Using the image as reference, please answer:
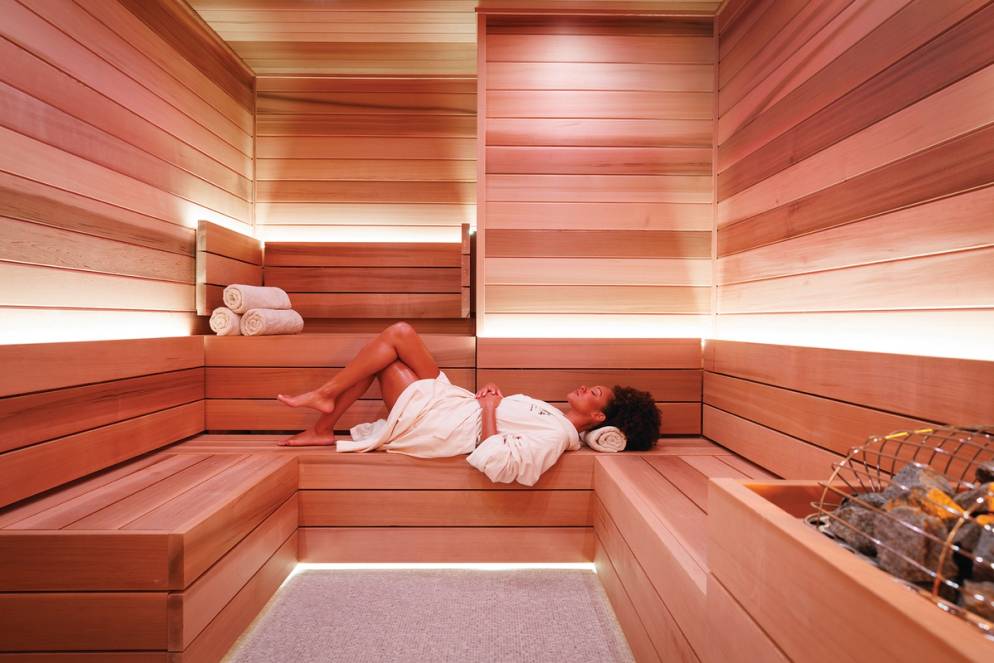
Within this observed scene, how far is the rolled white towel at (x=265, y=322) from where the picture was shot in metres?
2.77

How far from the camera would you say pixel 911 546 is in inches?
27.4

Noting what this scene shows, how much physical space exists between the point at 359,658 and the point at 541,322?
1817mm

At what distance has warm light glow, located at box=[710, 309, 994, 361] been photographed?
49.9 inches

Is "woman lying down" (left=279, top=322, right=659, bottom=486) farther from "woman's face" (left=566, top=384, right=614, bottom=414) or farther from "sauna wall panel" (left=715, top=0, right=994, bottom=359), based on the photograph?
"sauna wall panel" (left=715, top=0, right=994, bottom=359)

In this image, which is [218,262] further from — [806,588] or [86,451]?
[806,588]

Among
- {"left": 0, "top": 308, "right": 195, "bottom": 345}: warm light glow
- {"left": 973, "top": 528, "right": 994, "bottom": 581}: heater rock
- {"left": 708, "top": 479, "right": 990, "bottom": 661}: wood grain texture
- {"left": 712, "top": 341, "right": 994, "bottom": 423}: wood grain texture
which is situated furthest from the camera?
{"left": 0, "top": 308, "right": 195, "bottom": 345}: warm light glow

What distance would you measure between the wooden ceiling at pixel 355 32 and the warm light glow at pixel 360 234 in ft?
3.57

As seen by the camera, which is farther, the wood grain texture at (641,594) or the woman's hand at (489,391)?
the woman's hand at (489,391)

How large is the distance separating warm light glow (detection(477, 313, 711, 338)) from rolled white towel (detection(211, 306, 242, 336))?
4.34 ft

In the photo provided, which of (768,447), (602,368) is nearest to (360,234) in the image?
(602,368)

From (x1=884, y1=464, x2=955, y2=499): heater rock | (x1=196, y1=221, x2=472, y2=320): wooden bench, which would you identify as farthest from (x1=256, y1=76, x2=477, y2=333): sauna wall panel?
(x1=884, y1=464, x2=955, y2=499): heater rock

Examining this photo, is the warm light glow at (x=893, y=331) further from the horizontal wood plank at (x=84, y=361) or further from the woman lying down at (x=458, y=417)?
the horizontal wood plank at (x=84, y=361)

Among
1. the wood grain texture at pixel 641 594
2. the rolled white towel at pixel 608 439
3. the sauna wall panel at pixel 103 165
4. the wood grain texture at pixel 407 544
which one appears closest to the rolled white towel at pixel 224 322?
the sauna wall panel at pixel 103 165

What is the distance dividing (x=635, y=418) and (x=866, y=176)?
134 cm
